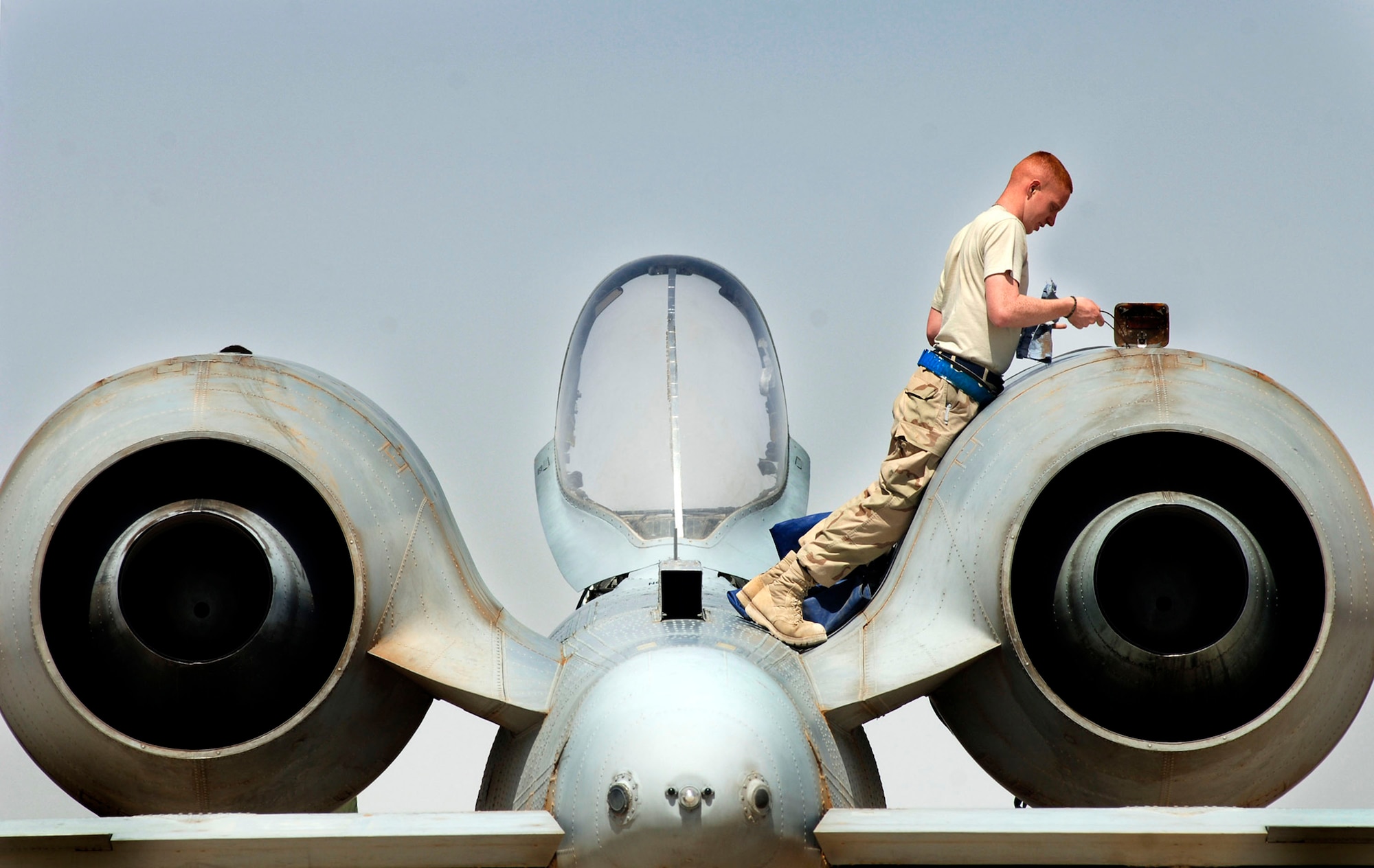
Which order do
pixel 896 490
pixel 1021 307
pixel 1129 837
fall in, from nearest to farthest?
pixel 1129 837
pixel 1021 307
pixel 896 490

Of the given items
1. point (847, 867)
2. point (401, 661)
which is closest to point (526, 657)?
point (401, 661)

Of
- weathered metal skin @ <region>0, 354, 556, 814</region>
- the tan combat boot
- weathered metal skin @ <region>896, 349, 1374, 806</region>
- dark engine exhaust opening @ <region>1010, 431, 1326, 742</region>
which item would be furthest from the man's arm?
weathered metal skin @ <region>0, 354, 556, 814</region>

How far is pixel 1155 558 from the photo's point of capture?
4.12 meters

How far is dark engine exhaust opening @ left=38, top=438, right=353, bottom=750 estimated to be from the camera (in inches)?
161

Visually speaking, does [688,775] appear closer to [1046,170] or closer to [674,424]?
[674,424]

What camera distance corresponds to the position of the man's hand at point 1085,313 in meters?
4.46

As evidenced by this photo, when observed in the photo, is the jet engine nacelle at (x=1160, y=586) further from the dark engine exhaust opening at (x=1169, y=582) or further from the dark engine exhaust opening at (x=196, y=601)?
the dark engine exhaust opening at (x=196, y=601)

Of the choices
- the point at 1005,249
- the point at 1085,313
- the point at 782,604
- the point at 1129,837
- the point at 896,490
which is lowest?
the point at 1129,837

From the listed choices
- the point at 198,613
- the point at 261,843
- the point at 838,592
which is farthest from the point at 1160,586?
the point at 198,613

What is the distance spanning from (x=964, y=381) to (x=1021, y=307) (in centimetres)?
30

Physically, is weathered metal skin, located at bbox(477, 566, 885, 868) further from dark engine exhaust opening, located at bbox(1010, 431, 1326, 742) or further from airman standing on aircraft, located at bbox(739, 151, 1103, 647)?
dark engine exhaust opening, located at bbox(1010, 431, 1326, 742)

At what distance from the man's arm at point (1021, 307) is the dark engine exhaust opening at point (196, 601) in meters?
2.11

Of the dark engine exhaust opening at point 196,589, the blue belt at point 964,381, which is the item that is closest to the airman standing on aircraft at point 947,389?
the blue belt at point 964,381

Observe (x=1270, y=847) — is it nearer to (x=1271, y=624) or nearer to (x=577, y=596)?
(x=1271, y=624)
